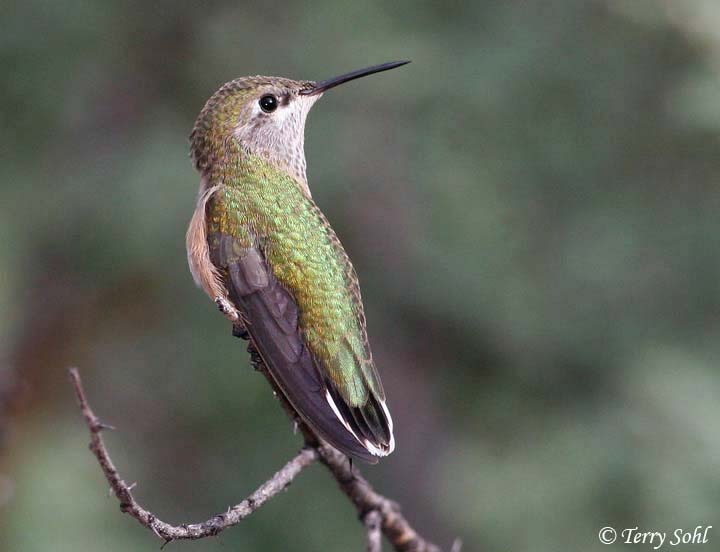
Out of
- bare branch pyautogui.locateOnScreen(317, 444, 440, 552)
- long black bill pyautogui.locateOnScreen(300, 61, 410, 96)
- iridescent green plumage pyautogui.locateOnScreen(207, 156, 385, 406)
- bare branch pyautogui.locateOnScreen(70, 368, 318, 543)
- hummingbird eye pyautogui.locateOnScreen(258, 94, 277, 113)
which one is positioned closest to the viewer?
bare branch pyautogui.locateOnScreen(70, 368, 318, 543)

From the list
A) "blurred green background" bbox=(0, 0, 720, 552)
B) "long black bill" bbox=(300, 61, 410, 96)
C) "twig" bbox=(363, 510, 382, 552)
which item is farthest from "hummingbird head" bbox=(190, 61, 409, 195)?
"twig" bbox=(363, 510, 382, 552)

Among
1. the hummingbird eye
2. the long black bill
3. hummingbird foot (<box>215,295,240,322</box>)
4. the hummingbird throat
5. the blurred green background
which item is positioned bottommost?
the blurred green background

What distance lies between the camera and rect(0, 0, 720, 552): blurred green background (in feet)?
17.2

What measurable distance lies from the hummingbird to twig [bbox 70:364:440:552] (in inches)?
4.1

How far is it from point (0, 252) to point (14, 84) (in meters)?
1.22

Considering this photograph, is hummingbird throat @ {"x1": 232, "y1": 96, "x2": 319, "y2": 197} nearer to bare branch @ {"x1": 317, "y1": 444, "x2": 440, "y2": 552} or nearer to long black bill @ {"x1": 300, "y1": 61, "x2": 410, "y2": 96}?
long black bill @ {"x1": 300, "y1": 61, "x2": 410, "y2": 96}

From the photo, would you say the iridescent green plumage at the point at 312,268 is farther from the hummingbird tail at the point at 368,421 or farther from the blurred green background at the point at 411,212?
the blurred green background at the point at 411,212

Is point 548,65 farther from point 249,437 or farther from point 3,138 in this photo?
point 3,138

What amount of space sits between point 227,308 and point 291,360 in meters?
0.27

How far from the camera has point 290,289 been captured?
3586 millimetres

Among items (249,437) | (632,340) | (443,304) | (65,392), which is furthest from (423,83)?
(65,392)

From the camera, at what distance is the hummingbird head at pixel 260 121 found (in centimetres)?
428

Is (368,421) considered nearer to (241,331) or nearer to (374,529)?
(374,529)

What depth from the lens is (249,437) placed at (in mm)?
5738
